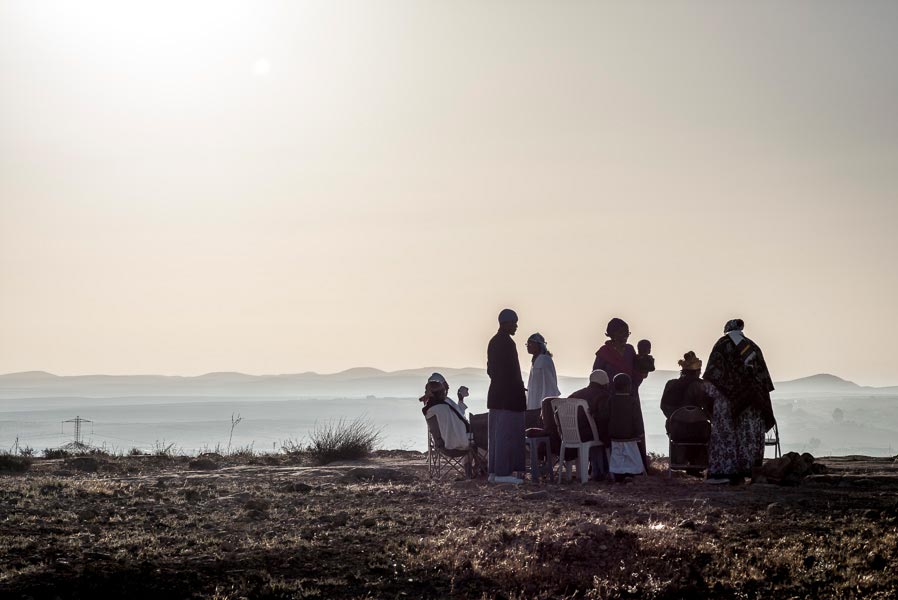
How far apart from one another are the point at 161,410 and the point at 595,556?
521 ft

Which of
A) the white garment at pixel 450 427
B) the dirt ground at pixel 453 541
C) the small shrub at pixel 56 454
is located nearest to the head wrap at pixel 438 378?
the white garment at pixel 450 427

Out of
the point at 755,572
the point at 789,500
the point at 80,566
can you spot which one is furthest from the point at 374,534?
the point at 789,500

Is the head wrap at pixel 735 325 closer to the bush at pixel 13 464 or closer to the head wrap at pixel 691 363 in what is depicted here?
the head wrap at pixel 691 363

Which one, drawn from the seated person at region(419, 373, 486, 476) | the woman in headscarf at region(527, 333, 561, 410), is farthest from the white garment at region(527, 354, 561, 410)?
the seated person at region(419, 373, 486, 476)

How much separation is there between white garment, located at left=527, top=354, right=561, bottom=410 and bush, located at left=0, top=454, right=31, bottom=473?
8.84 metres

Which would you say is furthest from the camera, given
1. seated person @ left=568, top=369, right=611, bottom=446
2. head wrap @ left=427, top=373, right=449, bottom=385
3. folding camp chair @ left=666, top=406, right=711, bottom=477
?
head wrap @ left=427, top=373, right=449, bottom=385

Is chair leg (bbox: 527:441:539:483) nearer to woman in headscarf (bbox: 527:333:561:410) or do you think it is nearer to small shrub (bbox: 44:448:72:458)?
woman in headscarf (bbox: 527:333:561:410)

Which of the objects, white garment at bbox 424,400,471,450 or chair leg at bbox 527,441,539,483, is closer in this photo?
chair leg at bbox 527,441,539,483

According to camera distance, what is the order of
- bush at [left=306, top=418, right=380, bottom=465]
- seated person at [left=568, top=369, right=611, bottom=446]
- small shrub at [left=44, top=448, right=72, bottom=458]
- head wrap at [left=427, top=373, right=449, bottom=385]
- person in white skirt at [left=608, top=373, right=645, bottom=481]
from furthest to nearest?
small shrub at [left=44, top=448, right=72, bottom=458]
bush at [left=306, top=418, right=380, bottom=465]
head wrap at [left=427, top=373, right=449, bottom=385]
seated person at [left=568, top=369, right=611, bottom=446]
person in white skirt at [left=608, top=373, right=645, bottom=481]

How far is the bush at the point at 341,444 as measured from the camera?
20.5 m

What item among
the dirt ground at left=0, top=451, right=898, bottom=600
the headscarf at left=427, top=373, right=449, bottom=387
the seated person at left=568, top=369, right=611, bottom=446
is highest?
the headscarf at left=427, top=373, right=449, bottom=387

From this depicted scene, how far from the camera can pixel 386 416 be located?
13888cm

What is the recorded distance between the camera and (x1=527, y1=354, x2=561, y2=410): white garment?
1589 centimetres

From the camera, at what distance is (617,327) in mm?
15836
